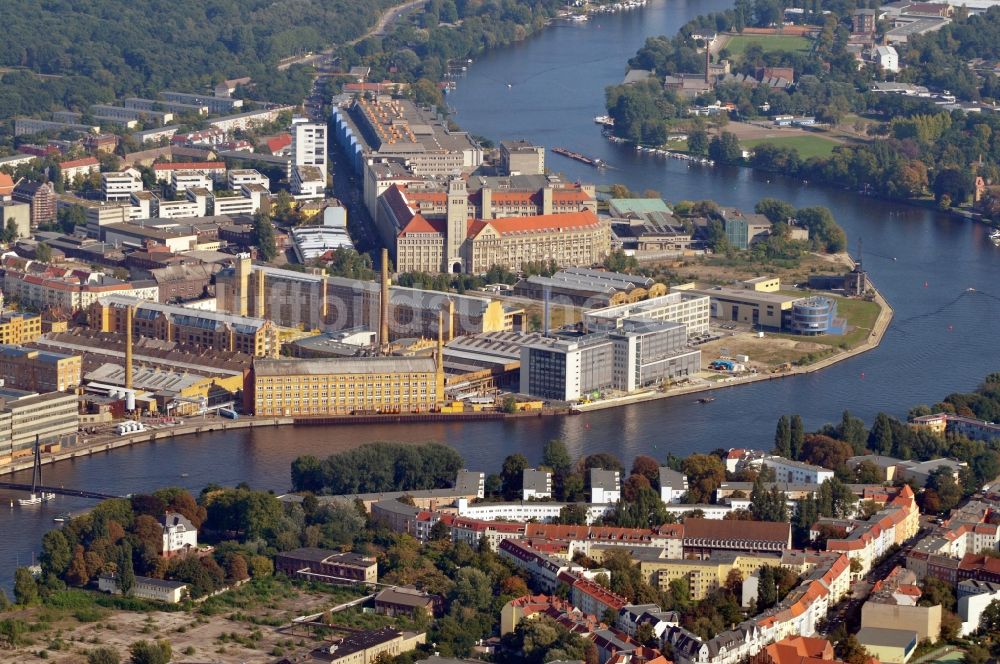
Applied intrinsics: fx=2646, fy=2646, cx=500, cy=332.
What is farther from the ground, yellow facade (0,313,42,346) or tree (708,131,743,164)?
tree (708,131,743,164)

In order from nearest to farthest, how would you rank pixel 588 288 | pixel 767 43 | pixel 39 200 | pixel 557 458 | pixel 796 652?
pixel 796 652 < pixel 557 458 < pixel 588 288 < pixel 39 200 < pixel 767 43

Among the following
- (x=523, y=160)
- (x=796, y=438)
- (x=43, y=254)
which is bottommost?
(x=796, y=438)

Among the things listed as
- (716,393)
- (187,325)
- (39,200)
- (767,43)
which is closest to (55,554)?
(187,325)

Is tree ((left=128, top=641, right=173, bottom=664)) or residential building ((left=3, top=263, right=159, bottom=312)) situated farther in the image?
residential building ((left=3, top=263, right=159, bottom=312))

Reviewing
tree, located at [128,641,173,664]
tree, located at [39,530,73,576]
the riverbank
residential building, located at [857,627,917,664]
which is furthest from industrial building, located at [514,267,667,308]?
tree, located at [128,641,173,664]

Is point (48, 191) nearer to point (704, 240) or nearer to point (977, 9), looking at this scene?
point (704, 240)

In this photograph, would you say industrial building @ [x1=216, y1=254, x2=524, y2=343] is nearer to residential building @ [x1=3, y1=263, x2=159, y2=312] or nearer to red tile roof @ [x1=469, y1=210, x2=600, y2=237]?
residential building @ [x1=3, y1=263, x2=159, y2=312]

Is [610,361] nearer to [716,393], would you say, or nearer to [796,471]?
[716,393]

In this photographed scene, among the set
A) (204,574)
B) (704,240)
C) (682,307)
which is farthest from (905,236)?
(204,574)
